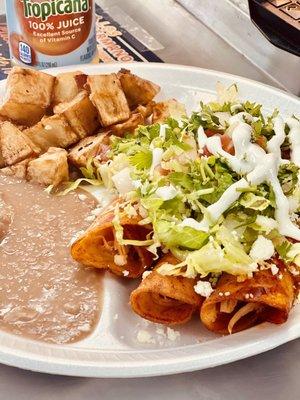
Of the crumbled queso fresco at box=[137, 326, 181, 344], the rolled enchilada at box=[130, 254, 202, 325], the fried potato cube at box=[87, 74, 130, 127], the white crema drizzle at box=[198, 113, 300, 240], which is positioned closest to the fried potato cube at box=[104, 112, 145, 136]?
the fried potato cube at box=[87, 74, 130, 127]

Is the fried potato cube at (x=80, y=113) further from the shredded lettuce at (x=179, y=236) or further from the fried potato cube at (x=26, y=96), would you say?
the shredded lettuce at (x=179, y=236)

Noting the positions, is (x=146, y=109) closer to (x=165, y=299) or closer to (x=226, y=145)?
(x=226, y=145)

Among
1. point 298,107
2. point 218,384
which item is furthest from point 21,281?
point 298,107

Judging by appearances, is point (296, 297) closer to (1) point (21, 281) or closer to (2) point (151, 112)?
(1) point (21, 281)

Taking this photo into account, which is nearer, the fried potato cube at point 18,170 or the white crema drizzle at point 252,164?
the white crema drizzle at point 252,164

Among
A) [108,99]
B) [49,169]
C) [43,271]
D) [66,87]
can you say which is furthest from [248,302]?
[66,87]

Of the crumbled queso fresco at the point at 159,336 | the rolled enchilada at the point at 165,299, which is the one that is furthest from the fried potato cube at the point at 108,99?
the crumbled queso fresco at the point at 159,336
